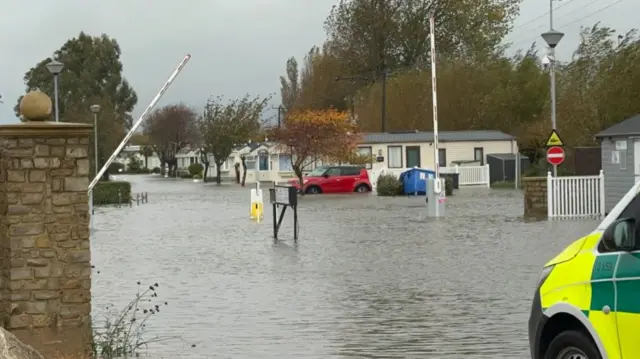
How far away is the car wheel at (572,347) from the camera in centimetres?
596

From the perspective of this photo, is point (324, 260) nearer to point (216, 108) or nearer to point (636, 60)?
point (636, 60)

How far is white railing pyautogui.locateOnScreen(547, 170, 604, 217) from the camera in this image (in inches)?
1021

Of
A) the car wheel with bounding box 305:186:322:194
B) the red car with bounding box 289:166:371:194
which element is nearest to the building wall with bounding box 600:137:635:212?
the red car with bounding box 289:166:371:194

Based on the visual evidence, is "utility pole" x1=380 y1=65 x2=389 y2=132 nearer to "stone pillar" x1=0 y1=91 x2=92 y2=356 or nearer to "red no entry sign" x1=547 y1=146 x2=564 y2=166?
"red no entry sign" x1=547 y1=146 x2=564 y2=166

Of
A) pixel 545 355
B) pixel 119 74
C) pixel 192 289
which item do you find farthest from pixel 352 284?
pixel 119 74

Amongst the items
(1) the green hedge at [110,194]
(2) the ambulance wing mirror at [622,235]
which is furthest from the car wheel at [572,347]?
(1) the green hedge at [110,194]

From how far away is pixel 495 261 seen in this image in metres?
16.3

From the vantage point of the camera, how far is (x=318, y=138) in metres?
55.0

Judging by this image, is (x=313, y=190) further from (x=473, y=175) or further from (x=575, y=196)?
(x=575, y=196)

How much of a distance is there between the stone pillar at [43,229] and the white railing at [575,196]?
18390 millimetres

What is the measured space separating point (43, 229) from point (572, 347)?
532cm

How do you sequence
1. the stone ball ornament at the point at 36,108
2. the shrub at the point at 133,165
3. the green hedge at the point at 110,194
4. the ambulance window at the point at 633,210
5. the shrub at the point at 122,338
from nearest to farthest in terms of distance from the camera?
1. the ambulance window at the point at 633,210
2. the shrub at the point at 122,338
3. the stone ball ornament at the point at 36,108
4. the green hedge at the point at 110,194
5. the shrub at the point at 133,165

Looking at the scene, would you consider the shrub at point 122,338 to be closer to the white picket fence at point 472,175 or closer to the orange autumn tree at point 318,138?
the orange autumn tree at point 318,138

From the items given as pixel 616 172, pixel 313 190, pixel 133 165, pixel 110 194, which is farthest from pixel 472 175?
pixel 133 165
